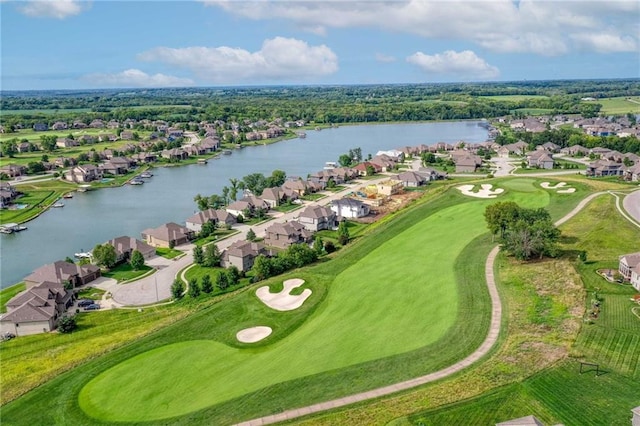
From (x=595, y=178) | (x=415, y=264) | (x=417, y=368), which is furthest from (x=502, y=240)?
(x=595, y=178)

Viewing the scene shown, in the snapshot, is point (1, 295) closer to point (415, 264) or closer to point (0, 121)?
point (415, 264)

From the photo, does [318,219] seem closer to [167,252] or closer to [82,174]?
[167,252]

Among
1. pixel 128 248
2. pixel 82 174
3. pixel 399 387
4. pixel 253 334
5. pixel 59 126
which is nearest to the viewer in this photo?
pixel 399 387

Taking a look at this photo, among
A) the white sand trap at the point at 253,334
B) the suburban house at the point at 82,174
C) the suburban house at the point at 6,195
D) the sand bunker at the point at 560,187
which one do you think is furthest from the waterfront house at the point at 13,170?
the sand bunker at the point at 560,187

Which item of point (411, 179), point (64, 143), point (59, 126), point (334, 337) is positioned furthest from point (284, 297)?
point (59, 126)

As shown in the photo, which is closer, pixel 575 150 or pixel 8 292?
pixel 8 292

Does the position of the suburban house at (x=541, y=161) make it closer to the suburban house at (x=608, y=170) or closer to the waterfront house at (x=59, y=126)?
the suburban house at (x=608, y=170)
